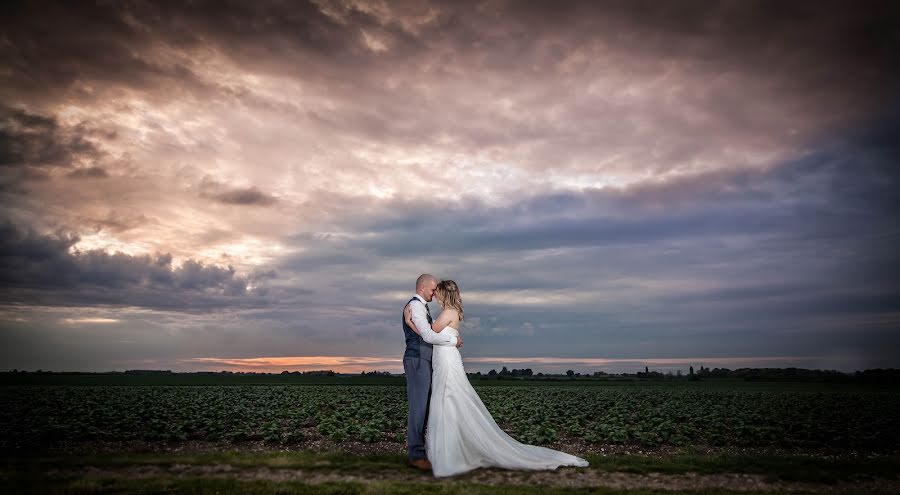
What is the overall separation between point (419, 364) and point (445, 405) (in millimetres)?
1074

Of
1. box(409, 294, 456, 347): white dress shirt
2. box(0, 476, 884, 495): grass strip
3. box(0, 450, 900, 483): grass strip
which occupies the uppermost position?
box(409, 294, 456, 347): white dress shirt

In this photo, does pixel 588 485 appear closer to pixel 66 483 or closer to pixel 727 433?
pixel 66 483

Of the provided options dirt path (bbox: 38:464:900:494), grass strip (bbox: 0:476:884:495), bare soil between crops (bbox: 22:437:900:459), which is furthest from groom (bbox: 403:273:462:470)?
bare soil between crops (bbox: 22:437:900:459)

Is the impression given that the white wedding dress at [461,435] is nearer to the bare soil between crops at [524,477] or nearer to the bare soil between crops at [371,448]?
the bare soil between crops at [524,477]

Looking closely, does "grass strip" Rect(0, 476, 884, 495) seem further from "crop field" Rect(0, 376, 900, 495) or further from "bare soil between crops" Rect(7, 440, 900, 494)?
"bare soil between crops" Rect(7, 440, 900, 494)

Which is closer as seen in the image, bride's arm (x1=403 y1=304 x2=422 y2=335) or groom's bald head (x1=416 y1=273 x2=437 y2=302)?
bride's arm (x1=403 y1=304 x2=422 y2=335)

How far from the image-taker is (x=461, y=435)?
36.6ft

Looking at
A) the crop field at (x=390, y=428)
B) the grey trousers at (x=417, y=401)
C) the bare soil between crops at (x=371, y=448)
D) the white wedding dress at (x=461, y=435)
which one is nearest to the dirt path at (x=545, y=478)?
the white wedding dress at (x=461, y=435)

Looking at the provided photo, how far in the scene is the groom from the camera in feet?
36.4

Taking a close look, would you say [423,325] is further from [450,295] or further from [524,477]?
[524,477]

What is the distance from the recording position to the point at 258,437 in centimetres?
1889

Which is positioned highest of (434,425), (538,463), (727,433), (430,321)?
(430,321)

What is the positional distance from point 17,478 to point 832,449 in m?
23.9

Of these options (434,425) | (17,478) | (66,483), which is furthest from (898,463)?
(17,478)
